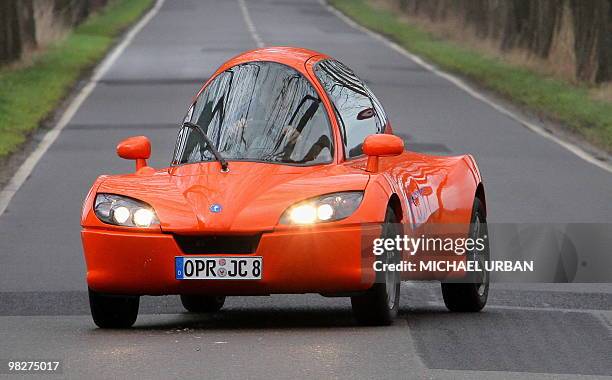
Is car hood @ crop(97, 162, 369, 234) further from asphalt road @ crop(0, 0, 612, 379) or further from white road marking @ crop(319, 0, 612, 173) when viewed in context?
white road marking @ crop(319, 0, 612, 173)

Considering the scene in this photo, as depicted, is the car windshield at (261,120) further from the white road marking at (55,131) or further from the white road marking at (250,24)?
the white road marking at (250,24)

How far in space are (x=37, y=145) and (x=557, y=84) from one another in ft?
40.9

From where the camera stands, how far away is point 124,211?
10.1m

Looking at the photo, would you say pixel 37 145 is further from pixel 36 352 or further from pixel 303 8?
pixel 303 8

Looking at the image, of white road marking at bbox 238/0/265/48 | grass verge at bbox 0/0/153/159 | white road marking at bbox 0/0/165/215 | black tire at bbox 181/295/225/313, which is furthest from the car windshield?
white road marking at bbox 238/0/265/48

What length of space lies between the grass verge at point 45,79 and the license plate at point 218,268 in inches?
522

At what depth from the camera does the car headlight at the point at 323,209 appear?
32.8 feet

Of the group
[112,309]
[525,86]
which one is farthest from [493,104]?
[112,309]

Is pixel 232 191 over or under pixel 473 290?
over

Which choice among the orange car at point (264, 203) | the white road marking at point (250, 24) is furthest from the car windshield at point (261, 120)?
the white road marking at point (250, 24)

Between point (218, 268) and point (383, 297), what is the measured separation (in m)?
0.90

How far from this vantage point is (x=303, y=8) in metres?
68.7

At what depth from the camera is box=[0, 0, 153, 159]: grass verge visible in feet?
86.2

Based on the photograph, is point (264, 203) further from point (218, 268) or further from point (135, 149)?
point (135, 149)
